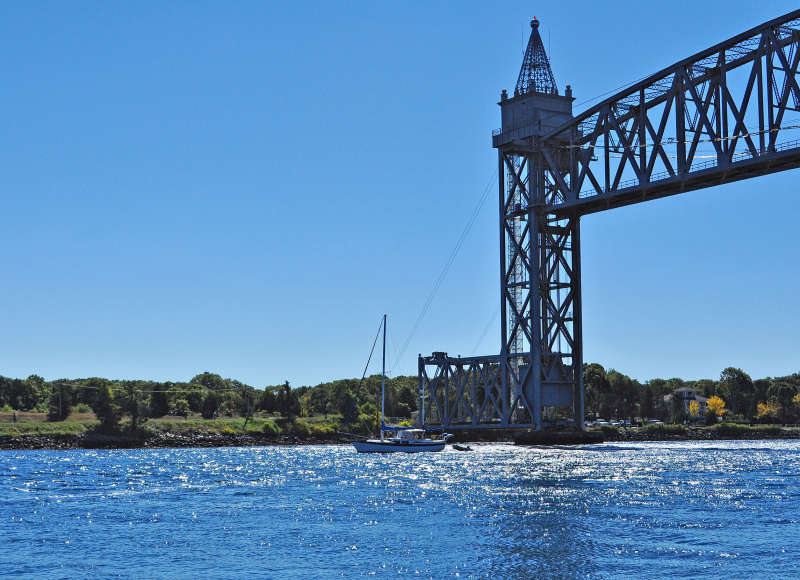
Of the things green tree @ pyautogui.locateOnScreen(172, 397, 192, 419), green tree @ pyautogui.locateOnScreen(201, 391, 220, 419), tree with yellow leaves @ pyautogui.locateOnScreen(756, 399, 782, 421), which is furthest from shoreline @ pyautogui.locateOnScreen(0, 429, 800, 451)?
green tree @ pyautogui.locateOnScreen(201, 391, 220, 419)

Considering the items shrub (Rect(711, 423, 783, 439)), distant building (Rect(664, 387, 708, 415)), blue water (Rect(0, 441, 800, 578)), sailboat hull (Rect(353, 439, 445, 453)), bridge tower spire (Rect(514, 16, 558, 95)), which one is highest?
bridge tower spire (Rect(514, 16, 558, 95))

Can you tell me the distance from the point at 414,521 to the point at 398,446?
219 feet

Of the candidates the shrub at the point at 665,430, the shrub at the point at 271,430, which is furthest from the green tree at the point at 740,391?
the shrub at the point at 271,430

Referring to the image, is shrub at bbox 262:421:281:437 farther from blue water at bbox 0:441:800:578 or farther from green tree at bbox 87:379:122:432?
blue water at bbox 0:441:800:578

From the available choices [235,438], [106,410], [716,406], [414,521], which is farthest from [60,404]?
[414,521]

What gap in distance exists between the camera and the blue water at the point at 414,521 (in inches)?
1341

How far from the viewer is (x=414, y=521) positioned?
45.4 m

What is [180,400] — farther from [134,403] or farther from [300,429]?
[300,429]

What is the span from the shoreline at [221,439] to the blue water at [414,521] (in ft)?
172

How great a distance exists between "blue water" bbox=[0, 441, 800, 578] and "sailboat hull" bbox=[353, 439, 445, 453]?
29.7 meters

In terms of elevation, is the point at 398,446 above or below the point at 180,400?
below

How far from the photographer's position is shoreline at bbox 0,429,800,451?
131500 millimetres

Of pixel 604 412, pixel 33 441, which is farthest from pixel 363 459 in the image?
pixel 604 412

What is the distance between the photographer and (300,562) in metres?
35.2
